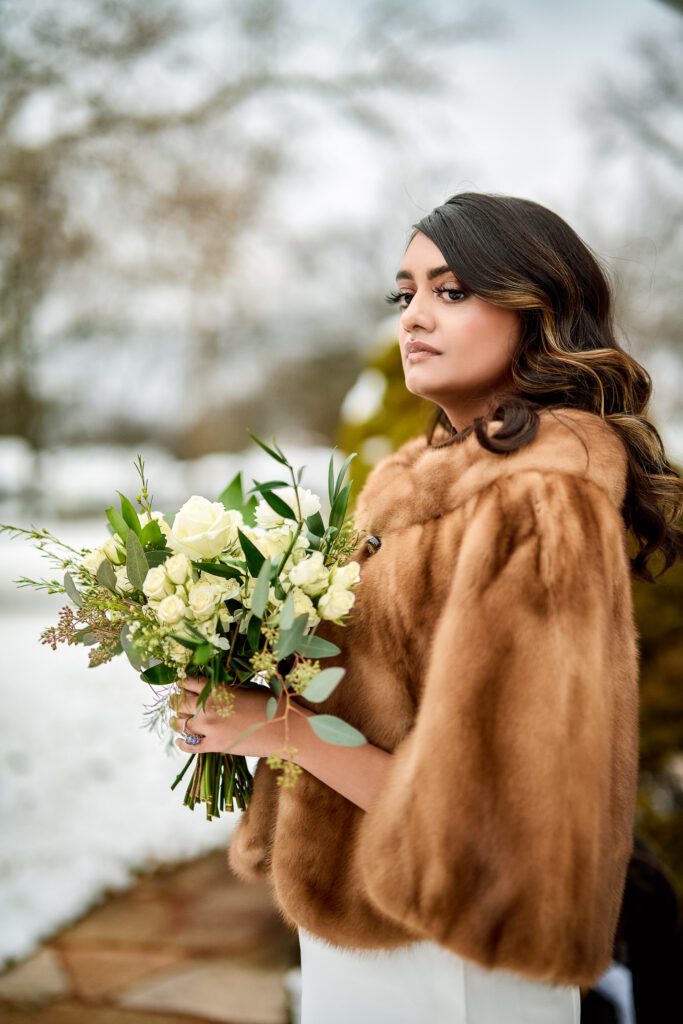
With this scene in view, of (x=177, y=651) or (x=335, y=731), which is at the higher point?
(x=177, y=651)

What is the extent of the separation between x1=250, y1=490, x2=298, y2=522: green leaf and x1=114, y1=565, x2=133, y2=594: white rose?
0.91ft

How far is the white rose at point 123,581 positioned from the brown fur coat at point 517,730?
1.55 ft

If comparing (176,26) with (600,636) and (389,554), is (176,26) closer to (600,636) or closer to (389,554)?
(389,554)

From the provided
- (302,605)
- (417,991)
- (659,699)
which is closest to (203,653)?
(302,605)

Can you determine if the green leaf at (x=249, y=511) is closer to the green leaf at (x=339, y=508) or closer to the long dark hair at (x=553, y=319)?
the green leaf at (x=339, y=508)

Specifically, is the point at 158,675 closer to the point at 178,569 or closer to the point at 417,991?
the point at 178,569

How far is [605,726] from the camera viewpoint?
1.12 meters

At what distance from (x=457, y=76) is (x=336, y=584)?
4487 mm

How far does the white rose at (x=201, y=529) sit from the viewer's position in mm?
1340

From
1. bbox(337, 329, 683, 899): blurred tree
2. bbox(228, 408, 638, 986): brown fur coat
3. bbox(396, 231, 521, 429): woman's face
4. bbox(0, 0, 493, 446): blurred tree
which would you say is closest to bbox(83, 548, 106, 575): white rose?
bbox(228, 408, 638, 986): brown fur coat

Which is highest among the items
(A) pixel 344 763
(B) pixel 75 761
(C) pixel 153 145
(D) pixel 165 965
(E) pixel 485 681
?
(C) pixel 153 145

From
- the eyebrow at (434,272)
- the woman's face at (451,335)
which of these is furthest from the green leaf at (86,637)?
the eyebrow at (434,272)

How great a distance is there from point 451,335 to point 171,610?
72 cm

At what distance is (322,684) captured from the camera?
1.17 meters
